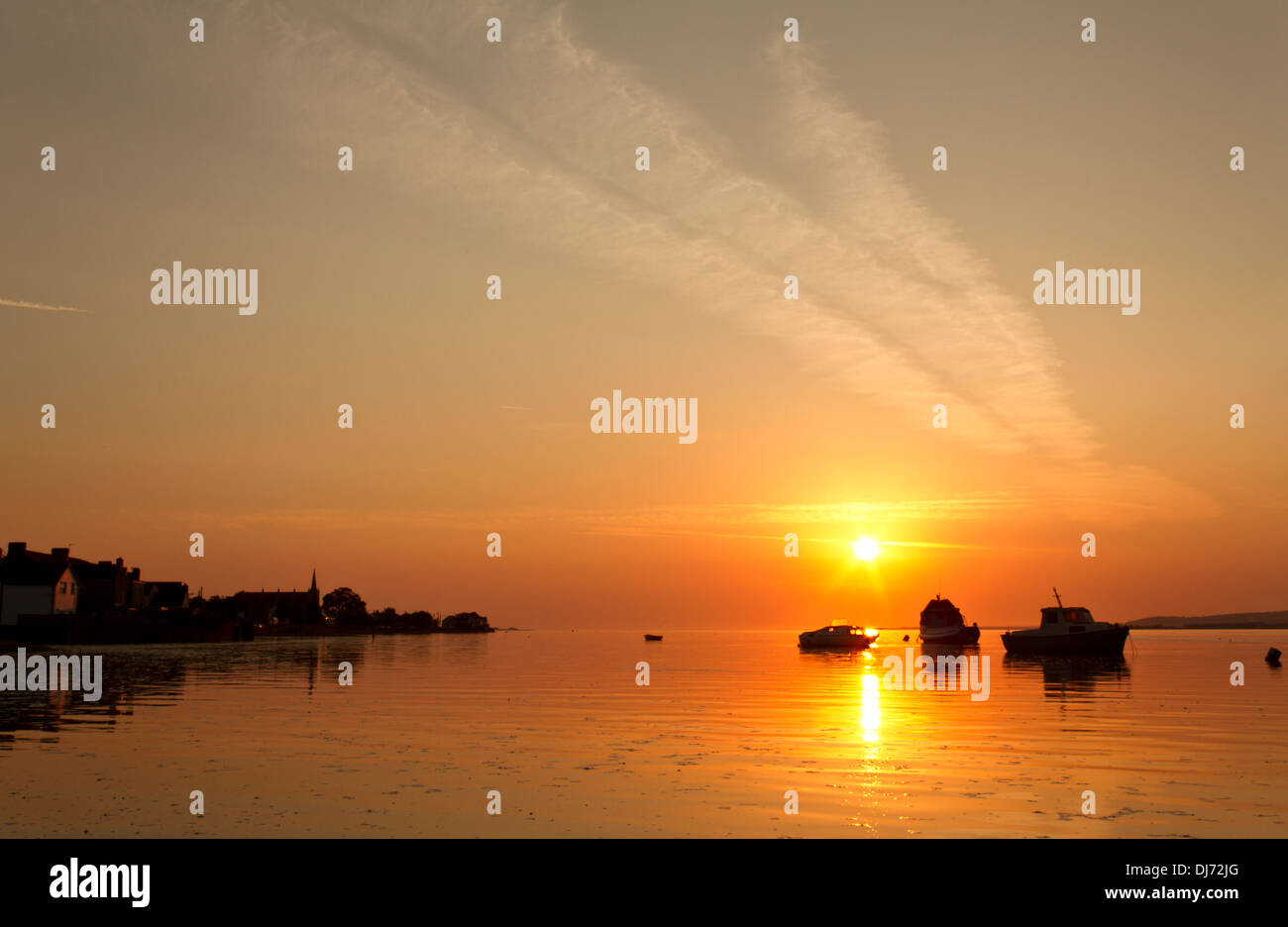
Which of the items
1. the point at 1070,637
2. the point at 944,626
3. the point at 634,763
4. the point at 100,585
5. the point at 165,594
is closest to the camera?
the point at 634,763

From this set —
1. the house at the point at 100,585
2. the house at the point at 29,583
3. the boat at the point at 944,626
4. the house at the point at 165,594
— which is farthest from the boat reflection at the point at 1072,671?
the house at the point at 165,594

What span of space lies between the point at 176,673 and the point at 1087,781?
185 feet

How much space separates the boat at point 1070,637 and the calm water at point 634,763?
51789 mm

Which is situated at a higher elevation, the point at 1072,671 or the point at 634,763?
the point at 634,763

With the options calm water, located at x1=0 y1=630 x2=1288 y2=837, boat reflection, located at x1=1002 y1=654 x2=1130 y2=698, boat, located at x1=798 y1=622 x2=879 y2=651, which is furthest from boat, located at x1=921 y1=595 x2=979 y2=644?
calm water, located at x1=0 y1=630 x2=1288 y2=837

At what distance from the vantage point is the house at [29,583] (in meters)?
115

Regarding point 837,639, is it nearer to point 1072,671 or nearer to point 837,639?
point 837,639

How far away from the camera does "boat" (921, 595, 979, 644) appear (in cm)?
15338

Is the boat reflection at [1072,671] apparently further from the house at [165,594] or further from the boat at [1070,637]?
the house at [165,594]

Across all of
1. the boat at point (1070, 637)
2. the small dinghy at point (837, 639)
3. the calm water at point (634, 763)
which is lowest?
the small dinghy at point (837, 639)

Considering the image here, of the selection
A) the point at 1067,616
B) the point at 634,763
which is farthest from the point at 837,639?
the point at 634,763

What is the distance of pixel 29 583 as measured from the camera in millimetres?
116188

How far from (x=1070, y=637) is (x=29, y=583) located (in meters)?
114
